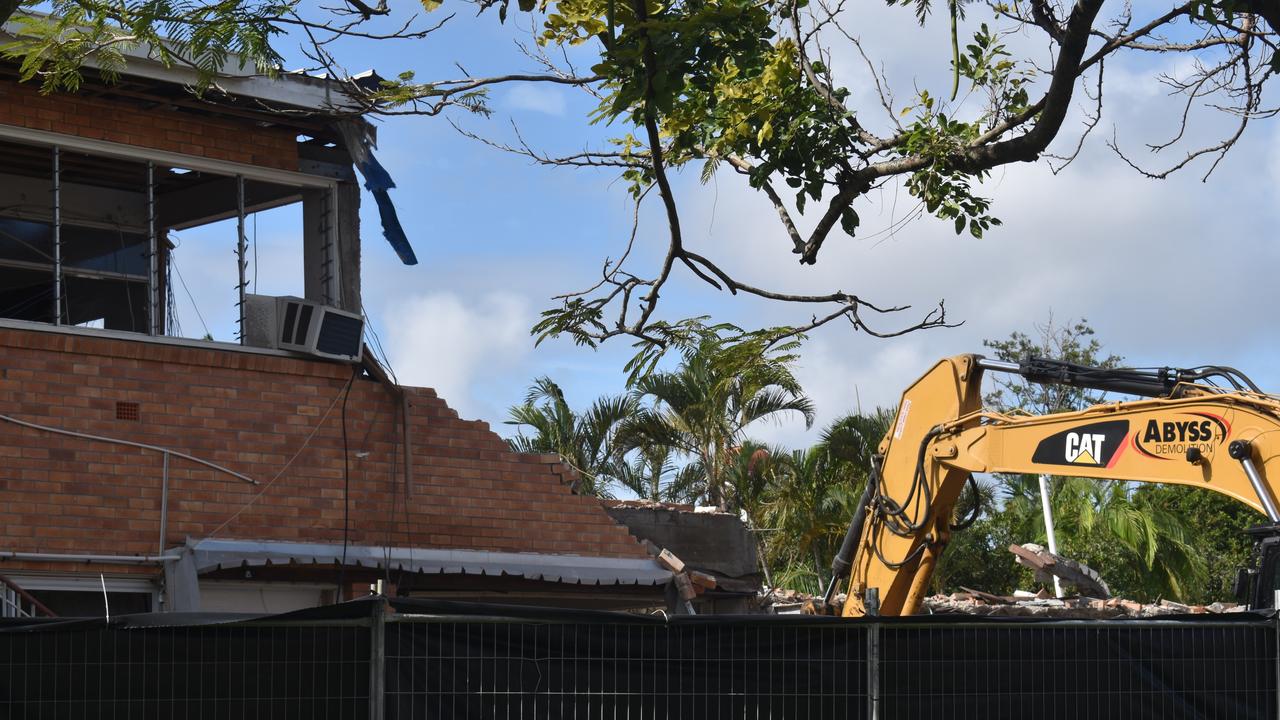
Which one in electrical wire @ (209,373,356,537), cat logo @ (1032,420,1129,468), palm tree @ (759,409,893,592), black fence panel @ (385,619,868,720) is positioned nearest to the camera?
black fence panel @ (385,619,868,720)

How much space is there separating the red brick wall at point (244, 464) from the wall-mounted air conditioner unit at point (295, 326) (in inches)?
7.4

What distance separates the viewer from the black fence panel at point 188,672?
6.69 metres

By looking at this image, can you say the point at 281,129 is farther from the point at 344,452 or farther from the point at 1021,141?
the point at 1021,141

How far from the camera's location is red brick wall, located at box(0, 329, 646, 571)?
12.2 m

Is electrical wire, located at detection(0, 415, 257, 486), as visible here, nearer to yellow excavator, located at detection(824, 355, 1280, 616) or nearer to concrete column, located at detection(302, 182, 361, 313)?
concrete column, located at detection(302, 182, 361, 313)

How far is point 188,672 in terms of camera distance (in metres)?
6.76

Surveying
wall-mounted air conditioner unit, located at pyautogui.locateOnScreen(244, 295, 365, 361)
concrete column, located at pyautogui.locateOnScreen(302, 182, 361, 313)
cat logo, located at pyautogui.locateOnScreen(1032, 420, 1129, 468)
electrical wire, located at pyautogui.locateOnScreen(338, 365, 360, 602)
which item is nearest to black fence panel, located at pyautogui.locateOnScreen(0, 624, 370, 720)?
cat logo, located at pyautogui.locateOnScreen(1032, 420, 1129, 468)

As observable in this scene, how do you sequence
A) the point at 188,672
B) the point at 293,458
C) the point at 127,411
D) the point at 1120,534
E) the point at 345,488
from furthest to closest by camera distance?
the point at 1120,534, the point at 345,488, the point at 293,458, the point at 127,411, the point at 188,672

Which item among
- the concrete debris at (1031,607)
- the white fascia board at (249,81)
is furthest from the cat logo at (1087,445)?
the concrete debris at (1031,607)

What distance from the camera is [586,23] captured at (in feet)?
26.7

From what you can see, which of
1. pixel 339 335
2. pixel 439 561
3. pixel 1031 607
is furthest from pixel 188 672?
pixel 1031 607

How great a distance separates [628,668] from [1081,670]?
2356 mm

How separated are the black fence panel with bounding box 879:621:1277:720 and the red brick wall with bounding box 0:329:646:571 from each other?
23.1ft

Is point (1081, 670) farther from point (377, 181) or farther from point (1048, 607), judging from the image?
point (1048, 607)
